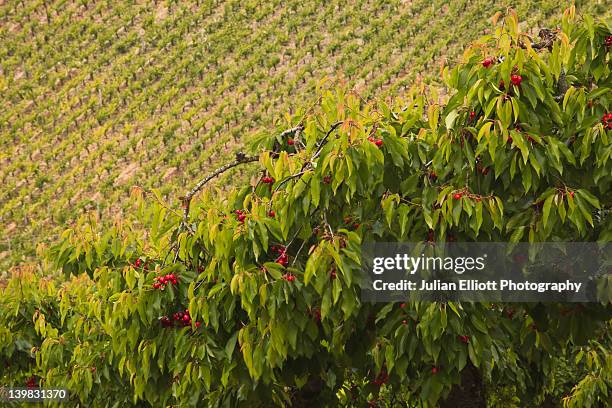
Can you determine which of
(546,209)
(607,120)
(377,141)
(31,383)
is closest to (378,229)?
(377,141)

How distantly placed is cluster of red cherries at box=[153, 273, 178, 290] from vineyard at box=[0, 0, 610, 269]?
1840 centimetres

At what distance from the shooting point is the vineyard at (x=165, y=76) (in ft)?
85.4

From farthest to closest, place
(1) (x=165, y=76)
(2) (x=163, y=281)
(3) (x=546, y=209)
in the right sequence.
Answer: (1) (x=165, y=76)
(2) (x=163, y=281)
(3) (x=546, y=209)

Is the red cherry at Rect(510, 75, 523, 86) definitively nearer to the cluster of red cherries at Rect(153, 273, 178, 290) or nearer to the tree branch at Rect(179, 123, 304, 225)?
the tree branch at Rect(179, 123, 304, 225)

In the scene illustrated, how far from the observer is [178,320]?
5.74 metres

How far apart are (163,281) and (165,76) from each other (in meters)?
26.2

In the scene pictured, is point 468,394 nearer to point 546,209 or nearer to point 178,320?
point 178,320

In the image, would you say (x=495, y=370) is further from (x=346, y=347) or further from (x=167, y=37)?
(x=167, y=37)

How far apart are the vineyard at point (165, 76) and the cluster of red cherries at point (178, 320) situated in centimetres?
1834

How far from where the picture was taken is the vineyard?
26.0 m

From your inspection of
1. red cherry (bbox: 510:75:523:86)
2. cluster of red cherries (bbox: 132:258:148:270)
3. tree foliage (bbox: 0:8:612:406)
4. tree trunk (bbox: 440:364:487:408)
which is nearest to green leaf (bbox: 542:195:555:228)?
tree foliage (bbox: 0:8:612:406)

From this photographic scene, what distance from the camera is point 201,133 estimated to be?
27.6m

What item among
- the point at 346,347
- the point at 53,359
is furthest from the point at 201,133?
the point at 346,347

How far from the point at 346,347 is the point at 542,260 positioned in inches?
50.3
